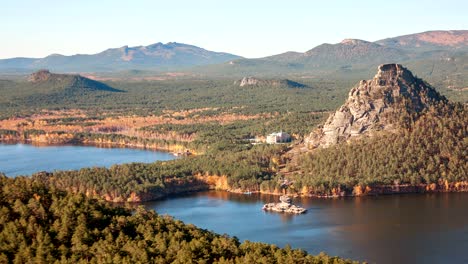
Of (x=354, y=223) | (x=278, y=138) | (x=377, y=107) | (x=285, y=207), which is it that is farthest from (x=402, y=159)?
(x=278, y=138)

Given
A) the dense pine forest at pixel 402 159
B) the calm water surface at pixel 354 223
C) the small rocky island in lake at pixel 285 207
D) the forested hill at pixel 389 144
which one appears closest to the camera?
the calm water surface at pixel 354 223

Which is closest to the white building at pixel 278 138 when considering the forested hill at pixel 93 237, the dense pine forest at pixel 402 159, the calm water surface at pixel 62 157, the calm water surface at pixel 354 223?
the calm water surface at pixel 62 157

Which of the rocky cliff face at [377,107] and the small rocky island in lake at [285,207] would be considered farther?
the rocky cliff face at [377,107]

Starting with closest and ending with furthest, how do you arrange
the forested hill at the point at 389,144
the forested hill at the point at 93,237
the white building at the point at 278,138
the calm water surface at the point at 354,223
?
the forested hill at the point at 93,237 → the calm water surface at the point at 354,223 → the forested hill at the point at 389,144 → the white building at the point at 278,138

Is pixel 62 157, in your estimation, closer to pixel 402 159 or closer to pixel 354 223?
pixel 402 159

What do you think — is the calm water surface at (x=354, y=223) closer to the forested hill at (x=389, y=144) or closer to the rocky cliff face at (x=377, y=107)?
the forested hill at (x=389, y=144)

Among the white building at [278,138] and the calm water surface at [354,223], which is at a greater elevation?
the white building at [278,138]

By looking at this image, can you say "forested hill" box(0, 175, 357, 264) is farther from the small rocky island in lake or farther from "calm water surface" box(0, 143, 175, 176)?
"calm water surface" box(0, 143, 175, 176)

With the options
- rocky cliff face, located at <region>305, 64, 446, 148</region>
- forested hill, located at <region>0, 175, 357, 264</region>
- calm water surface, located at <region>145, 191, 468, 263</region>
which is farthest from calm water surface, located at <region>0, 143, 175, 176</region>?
forested hill, located at <region>0, 175, 357, 264</region>
